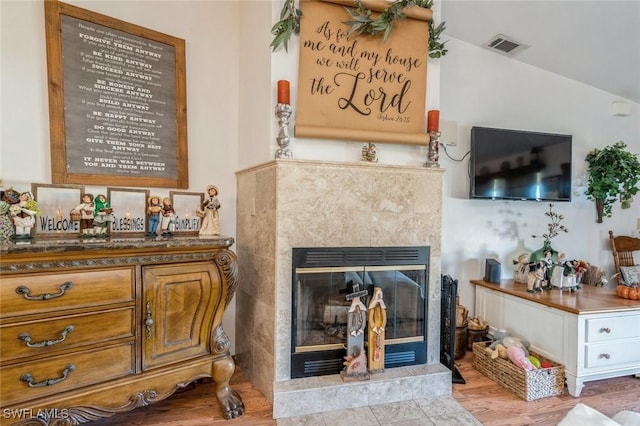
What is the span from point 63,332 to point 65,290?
0.59 ft

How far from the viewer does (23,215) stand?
65.7 inches

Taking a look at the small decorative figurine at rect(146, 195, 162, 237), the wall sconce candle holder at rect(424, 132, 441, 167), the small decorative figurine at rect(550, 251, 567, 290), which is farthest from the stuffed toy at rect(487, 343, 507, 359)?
the small decorative figurine at rect(146, 195, 162, 237)

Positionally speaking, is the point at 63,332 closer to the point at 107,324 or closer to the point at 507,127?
the point at 107,324

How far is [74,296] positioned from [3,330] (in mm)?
250

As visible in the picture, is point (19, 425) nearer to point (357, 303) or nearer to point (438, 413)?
point (357, 303)

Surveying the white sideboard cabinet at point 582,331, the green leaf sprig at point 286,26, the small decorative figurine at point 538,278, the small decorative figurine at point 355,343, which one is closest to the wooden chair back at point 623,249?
the white sideboard cabinet at point 582,331

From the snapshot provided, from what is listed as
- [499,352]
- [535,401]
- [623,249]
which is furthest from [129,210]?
[623,249]

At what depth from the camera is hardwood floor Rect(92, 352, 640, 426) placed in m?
1.89

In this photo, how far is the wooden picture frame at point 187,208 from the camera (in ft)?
7.58

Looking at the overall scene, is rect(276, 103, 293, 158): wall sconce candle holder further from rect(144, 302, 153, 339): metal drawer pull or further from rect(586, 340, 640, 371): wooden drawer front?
rect(586, 340, 640, 371): wooden drawer front

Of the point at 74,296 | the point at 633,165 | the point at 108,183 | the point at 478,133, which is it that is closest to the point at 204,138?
the point at 108,183

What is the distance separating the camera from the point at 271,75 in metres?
2.04

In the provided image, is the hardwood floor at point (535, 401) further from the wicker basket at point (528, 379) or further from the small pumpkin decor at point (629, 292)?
the small pumpkin decor at point (629, 292)

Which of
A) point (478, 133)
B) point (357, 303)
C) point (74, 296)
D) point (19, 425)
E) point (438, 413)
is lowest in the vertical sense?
point (438, 413)
